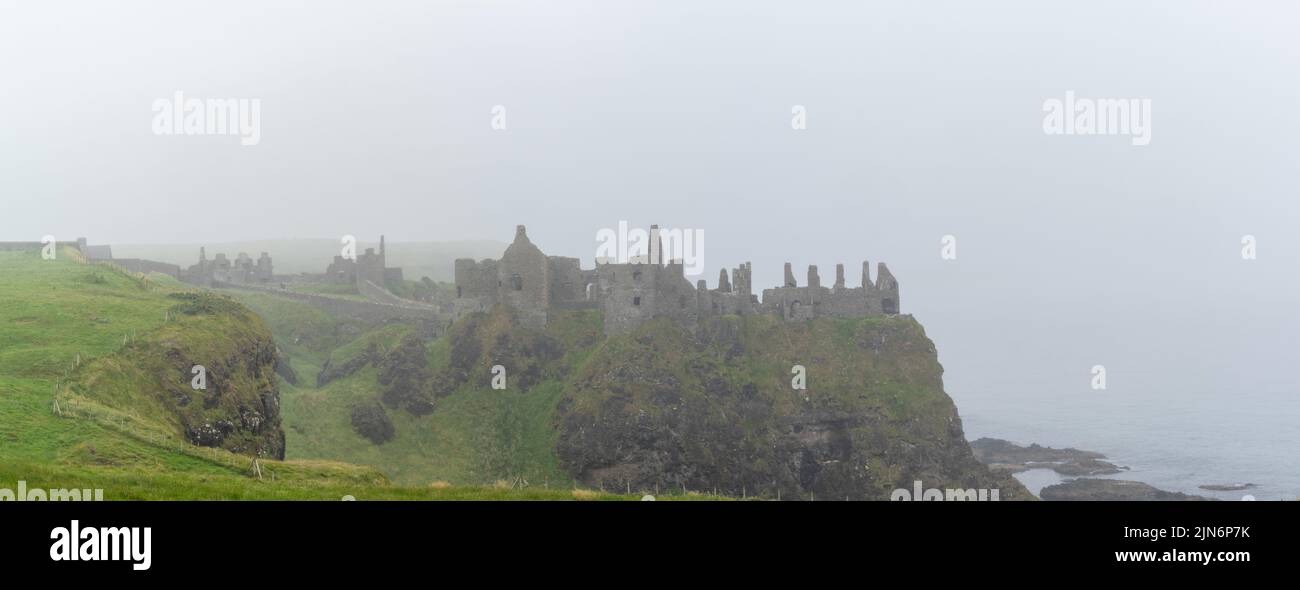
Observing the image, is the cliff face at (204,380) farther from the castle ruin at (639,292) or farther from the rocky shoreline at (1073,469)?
the rocky shoreline at (1073,469)

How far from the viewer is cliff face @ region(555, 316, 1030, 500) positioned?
88562mm

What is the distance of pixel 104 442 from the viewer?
3503cm

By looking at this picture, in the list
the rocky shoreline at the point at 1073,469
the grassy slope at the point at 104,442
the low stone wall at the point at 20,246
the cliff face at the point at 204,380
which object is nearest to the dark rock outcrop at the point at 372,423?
the cliff face at the point at 204,380

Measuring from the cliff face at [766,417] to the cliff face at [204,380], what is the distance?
3537cm

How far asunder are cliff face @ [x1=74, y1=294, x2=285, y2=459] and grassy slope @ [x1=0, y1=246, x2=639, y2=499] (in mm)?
1051

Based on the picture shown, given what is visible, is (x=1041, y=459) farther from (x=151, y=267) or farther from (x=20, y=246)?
(x=20, y=246)

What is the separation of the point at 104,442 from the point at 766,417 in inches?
2700

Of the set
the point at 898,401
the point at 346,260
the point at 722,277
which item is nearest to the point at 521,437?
the point at 722,277

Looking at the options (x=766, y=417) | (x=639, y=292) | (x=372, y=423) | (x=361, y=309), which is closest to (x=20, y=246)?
(x=361, y=309)

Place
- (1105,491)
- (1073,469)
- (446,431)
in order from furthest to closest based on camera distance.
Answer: (1073,469) < (1105,491) < (446,431)

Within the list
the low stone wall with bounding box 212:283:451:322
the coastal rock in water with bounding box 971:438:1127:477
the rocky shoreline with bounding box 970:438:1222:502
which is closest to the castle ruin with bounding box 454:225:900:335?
the low stone wall with bounding box 212:283:451:322

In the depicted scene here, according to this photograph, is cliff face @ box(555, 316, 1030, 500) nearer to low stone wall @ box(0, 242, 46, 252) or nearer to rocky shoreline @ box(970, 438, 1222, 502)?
rocky shoreline @ box(970, 438, 1222, 502)
